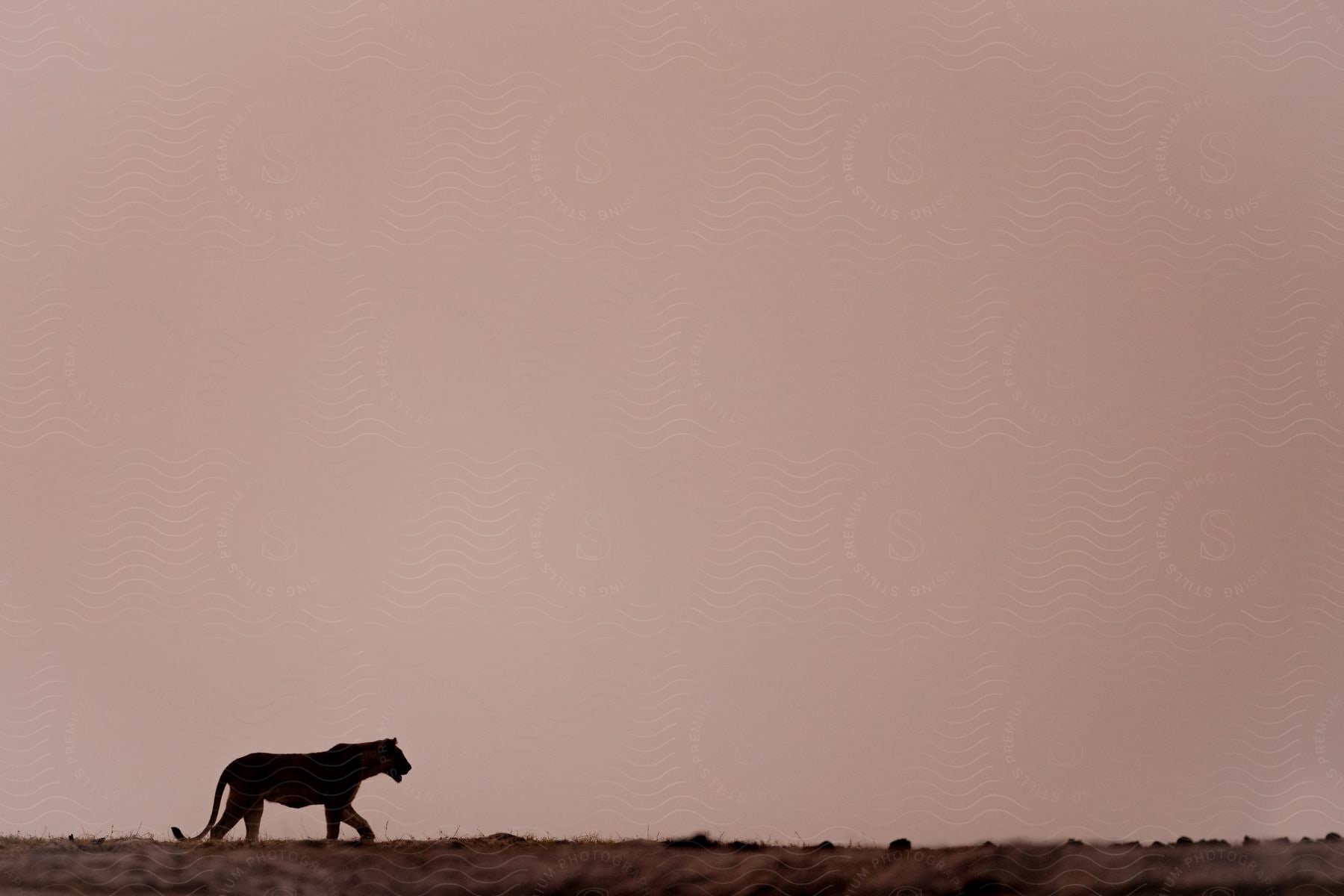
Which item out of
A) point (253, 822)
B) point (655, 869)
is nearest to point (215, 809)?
point (253, 822)

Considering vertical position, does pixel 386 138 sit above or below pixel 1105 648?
above

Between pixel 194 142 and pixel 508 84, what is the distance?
2.23ft

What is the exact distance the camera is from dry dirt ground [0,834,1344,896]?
2045mm

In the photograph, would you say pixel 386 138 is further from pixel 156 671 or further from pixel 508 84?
pixel 156 671

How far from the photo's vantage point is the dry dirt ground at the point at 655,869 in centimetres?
204

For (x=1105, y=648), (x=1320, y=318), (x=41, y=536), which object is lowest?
(x=1105, y=648)

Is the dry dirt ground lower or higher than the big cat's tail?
lower

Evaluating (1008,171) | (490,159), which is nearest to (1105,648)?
(1008,171)

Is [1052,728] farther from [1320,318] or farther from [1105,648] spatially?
[1320,318]

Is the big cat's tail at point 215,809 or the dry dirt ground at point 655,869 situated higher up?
the big cat's tail at point 215,809

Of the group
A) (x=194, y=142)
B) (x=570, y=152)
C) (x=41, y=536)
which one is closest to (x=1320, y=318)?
(x=570, y=152)

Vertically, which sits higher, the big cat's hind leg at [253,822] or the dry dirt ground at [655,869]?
the big cat's hind leg at [253,822]

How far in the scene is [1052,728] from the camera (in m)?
2.14

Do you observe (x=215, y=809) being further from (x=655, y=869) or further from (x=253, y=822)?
(x=655, y=869)
